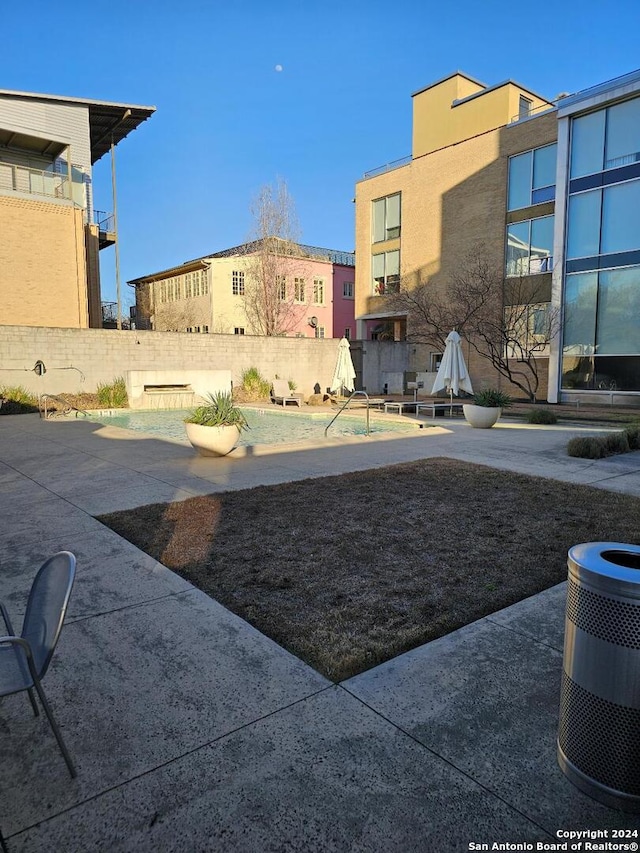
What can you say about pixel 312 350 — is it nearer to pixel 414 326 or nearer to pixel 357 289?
pixel 414 326

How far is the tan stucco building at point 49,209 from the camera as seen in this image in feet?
Answer: 75.5

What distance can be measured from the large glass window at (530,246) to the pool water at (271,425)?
45.3 ft

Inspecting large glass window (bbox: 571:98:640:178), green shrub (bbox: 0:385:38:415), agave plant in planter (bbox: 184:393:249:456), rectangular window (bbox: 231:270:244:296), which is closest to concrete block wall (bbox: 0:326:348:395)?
green shrub (bbox: 0:385:38:415)

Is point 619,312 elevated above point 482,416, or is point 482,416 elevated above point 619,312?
point 619,312

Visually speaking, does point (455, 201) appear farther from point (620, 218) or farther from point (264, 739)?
point (264, 739)

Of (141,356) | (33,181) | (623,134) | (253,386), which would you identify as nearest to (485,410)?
(253,386)

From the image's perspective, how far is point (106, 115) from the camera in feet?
87.7

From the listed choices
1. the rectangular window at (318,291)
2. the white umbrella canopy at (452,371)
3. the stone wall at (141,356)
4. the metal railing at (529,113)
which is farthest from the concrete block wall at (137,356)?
the rectangular window at (318,291)

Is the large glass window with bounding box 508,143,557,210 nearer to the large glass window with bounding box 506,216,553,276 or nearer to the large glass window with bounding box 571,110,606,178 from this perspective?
the large glass window with bounding box 506,216,553,276

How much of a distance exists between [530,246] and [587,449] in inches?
746

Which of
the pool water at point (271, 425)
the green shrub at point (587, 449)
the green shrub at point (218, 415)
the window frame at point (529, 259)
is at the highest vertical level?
Result: the window frame at point (529, 259)

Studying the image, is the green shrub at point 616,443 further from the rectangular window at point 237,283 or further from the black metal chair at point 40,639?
the rectangular window at point 237,283

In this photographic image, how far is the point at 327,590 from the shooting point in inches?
148

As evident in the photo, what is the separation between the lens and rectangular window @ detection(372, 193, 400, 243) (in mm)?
32938
